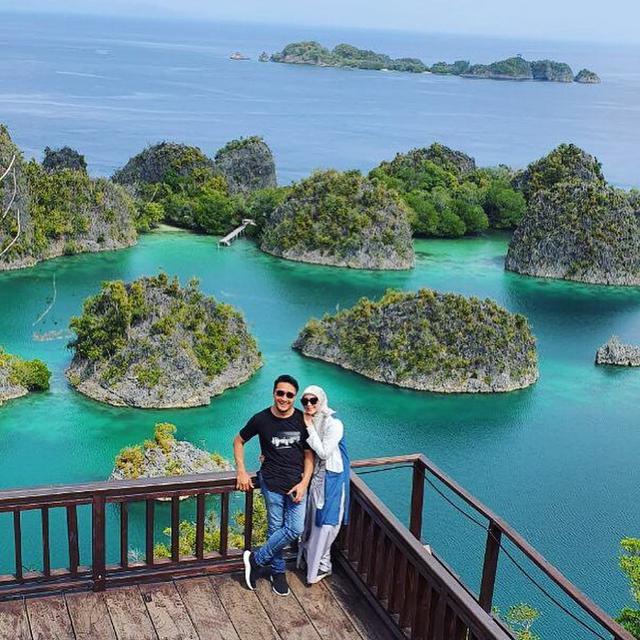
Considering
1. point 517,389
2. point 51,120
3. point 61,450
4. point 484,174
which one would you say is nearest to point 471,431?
point 517,389

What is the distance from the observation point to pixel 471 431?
58.0 feet

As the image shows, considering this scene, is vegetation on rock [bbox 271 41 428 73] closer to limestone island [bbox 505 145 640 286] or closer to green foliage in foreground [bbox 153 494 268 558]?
limestone island [bbox 505 145 640 286]

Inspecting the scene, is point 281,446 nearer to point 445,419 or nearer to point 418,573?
point 418,573

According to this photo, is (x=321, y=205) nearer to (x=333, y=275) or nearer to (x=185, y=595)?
(x=333, y=275)

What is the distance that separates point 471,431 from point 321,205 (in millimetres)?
14195

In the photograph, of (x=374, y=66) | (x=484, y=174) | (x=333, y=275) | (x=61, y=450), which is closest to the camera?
(x=61, y=450)

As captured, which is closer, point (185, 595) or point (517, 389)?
point (185, 595)

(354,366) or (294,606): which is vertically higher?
(294,606)

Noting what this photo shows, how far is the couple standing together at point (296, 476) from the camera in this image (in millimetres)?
5875

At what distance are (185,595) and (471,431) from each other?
40.5ft

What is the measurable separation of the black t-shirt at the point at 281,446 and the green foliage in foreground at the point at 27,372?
41.3 feet

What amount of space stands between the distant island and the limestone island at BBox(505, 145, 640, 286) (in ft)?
457

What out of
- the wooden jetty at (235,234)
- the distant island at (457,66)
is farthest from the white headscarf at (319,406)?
the distant island at (457,66)

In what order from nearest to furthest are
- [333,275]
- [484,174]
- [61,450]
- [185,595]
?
[185,595] → [61,450] → [333,275] → [484,174]
